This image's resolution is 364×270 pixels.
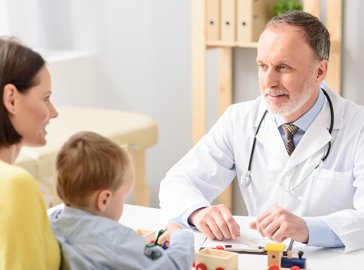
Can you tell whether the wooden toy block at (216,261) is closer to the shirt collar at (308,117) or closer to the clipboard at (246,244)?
the clipboard at (246,244)

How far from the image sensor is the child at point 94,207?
142cm

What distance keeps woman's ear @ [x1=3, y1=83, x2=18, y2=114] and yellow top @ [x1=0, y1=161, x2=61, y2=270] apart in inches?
6.9

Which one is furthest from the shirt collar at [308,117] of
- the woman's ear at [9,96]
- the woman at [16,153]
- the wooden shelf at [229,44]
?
the wooden shelf at [229,44]

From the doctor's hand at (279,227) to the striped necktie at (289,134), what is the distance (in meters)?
0.41

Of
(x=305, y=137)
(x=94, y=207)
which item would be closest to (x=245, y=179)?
(x=305, y=137)

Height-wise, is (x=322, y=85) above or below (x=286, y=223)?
above

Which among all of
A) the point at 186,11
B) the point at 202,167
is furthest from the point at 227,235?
the point at 186,11

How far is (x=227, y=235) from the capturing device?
2.01 meters

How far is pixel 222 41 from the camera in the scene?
380 cm

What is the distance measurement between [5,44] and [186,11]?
2.78 meters

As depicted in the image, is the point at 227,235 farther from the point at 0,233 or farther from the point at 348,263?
the point at 0,233

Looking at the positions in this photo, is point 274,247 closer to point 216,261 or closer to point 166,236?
point 216,261

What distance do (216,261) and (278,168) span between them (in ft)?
2.33

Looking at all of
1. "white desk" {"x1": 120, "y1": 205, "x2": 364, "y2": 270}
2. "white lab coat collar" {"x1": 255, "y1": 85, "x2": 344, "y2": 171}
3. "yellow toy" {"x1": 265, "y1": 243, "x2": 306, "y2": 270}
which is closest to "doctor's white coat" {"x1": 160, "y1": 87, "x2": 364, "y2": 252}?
"white lab coat collar" {"x1": 255, "y1": 85, "x2": 344, "y2": 171}
